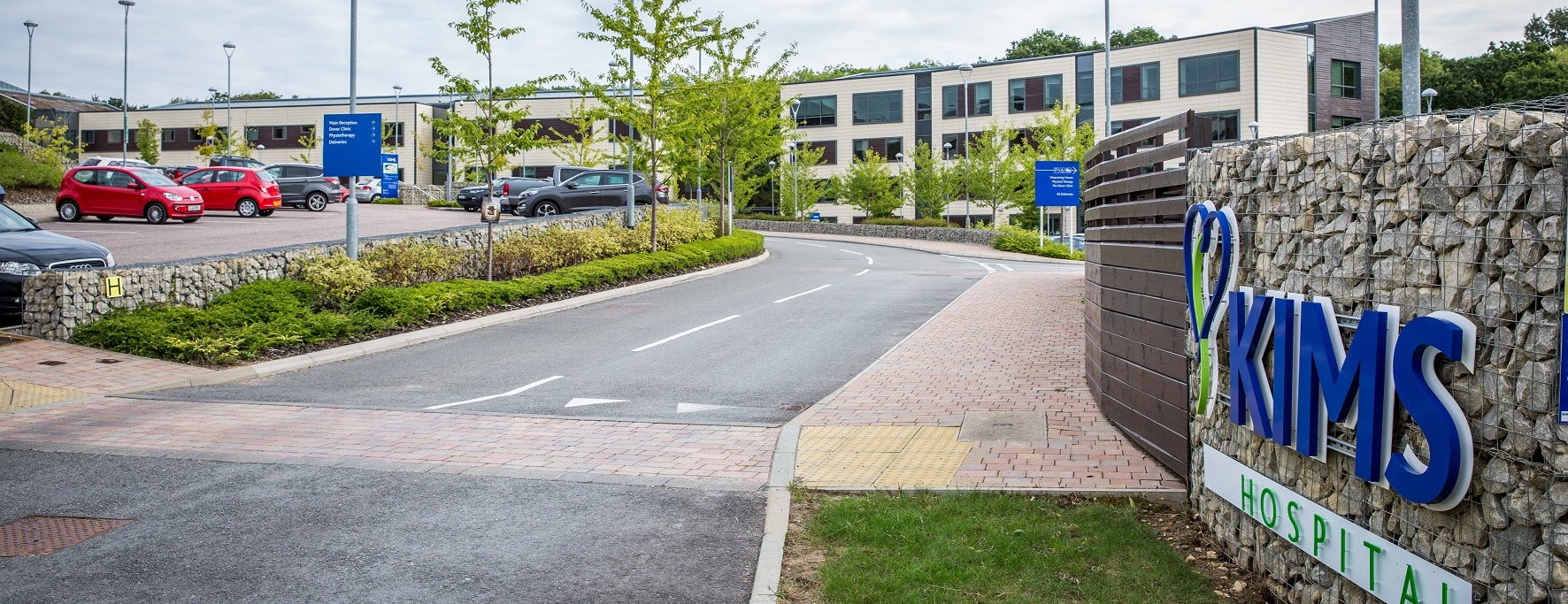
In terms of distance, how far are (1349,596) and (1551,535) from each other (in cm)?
134

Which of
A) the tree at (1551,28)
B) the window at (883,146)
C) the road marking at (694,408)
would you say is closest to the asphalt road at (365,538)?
the road marking at (694,408)

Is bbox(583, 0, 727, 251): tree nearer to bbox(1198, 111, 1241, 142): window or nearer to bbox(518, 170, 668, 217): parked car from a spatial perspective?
bbox(518, 170, 668, 217): parked car

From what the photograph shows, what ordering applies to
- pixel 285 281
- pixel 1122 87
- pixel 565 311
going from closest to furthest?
pixel 285 281 → pixel 565 311 → pixel 1122 87

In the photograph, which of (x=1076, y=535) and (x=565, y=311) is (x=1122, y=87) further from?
(x=1076, y=535)

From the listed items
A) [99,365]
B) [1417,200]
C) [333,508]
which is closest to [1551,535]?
[1417,200]

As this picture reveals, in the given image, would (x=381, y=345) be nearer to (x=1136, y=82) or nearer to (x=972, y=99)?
(x=1136, y=82)

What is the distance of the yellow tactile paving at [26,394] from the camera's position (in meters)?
11.4

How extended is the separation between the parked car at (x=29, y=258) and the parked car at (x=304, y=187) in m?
25.3

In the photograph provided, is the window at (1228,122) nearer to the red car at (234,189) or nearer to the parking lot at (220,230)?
the parking lot at (220,230)

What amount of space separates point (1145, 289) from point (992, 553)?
2977mm

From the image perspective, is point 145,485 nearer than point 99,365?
Yes

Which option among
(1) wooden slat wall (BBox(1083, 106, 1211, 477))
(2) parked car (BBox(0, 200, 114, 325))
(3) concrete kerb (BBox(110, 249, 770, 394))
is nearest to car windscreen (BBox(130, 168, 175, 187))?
(2) parked car (BBox(0, 200, 114, 325))

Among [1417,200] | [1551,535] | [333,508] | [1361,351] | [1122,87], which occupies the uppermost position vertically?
[1122,87]

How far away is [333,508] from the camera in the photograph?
24.2 feet
